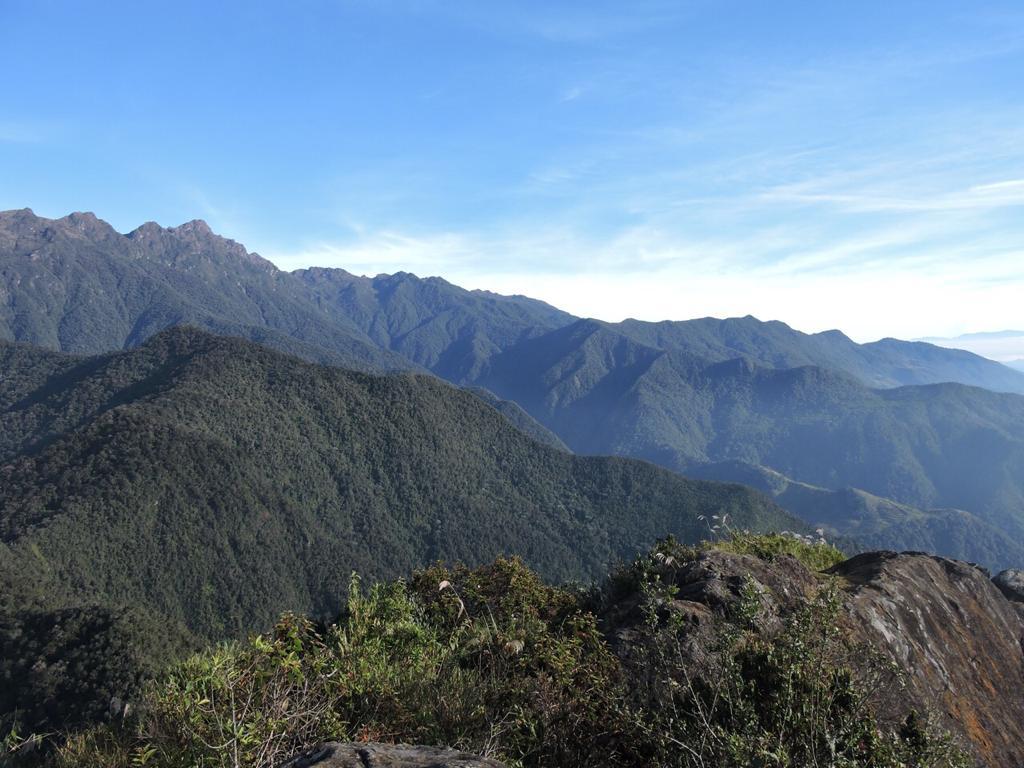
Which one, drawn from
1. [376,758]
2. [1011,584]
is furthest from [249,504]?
[376,758]

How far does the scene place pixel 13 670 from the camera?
2174 inches

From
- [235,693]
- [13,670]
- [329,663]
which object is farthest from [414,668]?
[13,670]

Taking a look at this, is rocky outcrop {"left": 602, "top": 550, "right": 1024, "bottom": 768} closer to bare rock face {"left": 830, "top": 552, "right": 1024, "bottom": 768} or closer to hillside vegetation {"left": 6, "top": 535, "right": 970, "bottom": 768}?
bare rock face {"left": 830, "top": 552, "right": 1024, "bottom": 768}

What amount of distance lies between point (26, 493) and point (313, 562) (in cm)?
5459

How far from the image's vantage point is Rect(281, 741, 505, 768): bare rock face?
418 cm

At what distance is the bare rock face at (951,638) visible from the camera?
9453 millimetres

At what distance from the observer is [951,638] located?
1138 centimetres

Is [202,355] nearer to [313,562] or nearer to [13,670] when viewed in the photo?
[313,562]

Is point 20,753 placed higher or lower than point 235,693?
lower

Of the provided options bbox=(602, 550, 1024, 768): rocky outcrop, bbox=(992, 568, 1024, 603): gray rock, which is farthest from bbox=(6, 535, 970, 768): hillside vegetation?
bbox=(992, 568, 1024, 603): gray rock

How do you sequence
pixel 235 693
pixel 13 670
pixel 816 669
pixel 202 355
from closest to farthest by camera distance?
pixel 816 669, pixel 235 693, pixel 13 670, pixel 202 355

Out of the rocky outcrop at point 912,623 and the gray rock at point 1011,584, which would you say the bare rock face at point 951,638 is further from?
the gray rock at point 1011,584

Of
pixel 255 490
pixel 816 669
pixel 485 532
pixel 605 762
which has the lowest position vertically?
pixel 485 532

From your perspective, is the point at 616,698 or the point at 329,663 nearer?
the point at 616,698
